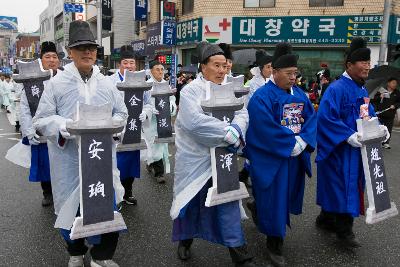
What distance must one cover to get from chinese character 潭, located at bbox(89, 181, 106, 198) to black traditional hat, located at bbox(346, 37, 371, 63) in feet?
8.44

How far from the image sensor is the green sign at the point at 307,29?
1462 cm

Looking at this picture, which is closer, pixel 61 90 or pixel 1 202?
pixel 61 90

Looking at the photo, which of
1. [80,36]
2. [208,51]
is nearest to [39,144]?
[80,36]

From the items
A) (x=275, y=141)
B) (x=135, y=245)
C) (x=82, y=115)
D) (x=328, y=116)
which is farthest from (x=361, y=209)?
(x=82, y=115)

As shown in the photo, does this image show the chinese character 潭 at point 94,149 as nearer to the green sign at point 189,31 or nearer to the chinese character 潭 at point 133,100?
the chinese character 潭 at point 133,100

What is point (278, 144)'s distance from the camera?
3246 millimetres

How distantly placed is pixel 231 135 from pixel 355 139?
126 centimetres

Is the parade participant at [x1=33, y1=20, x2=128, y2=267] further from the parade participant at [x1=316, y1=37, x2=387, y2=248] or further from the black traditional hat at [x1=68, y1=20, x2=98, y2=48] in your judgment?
the parade participant at [x1=316, y1=37, x2=387, y2=248]

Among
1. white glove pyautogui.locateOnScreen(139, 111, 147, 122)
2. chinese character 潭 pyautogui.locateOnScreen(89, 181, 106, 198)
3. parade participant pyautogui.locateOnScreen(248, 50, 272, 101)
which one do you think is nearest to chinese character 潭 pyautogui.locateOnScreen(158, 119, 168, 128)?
white glove pyautogui.locateOnScreen(139, 111, 147, 122)

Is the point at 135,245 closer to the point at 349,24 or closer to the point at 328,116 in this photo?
the point at 328,116

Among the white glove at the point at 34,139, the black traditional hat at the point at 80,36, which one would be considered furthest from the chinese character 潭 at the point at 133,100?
the black traditional hat at the point at 80,36

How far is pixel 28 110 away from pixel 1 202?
4.43ft

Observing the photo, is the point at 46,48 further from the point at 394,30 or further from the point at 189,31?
the point at 394,30

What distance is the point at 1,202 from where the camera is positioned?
16.5ft
